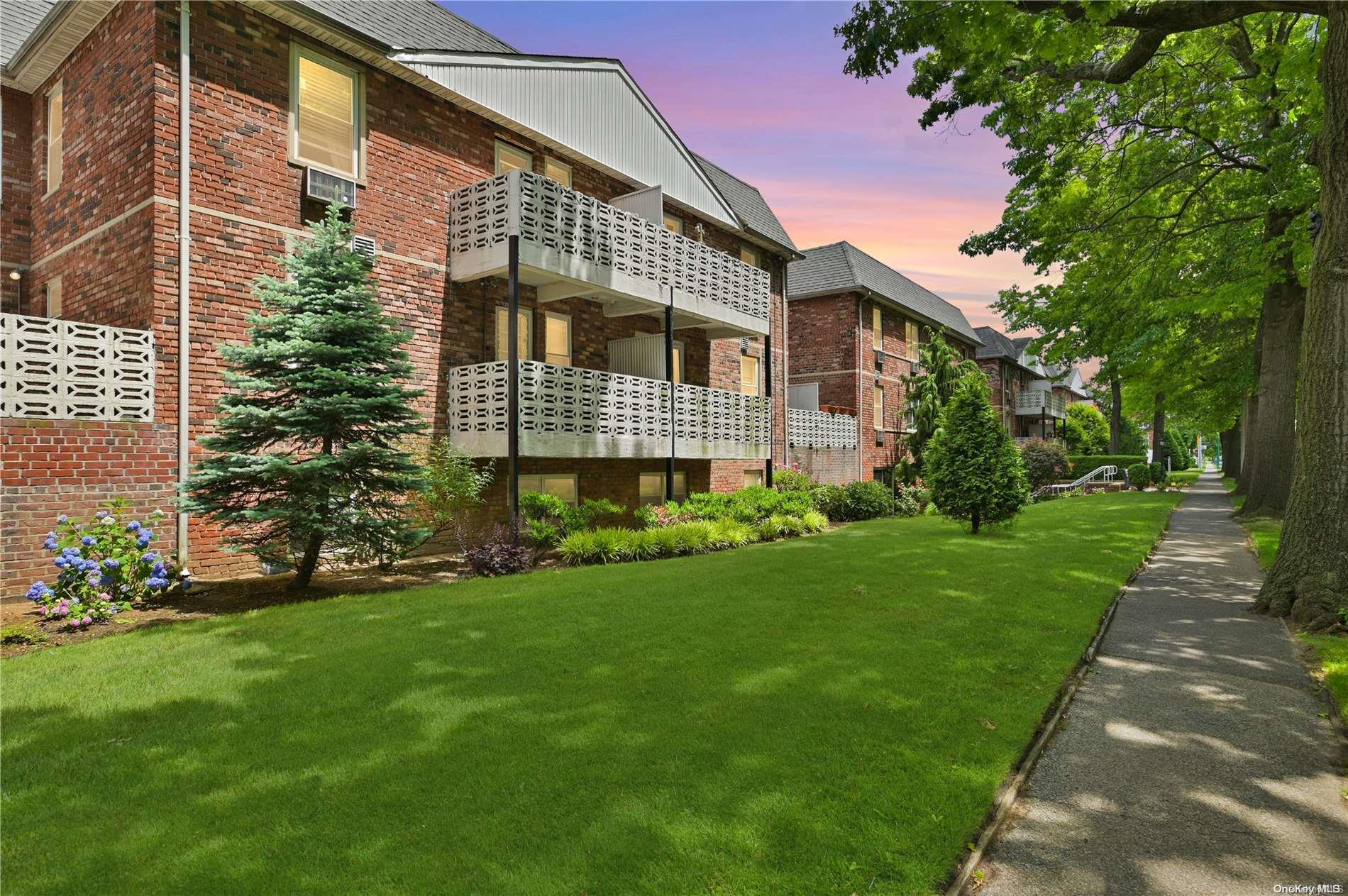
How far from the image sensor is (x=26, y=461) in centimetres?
840

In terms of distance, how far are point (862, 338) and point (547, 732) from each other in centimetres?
2676

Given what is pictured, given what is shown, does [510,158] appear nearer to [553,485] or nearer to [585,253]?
[585,253]

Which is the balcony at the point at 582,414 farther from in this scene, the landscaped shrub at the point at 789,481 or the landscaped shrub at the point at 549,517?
the landscaped shrub at the point at 789,481

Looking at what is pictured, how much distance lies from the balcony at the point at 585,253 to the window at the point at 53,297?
6818mm

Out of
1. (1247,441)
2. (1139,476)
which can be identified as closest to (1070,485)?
(1139,476)

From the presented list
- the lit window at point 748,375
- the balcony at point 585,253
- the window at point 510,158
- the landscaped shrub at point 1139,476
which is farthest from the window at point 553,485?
the landscaped shrub at point 1139,476

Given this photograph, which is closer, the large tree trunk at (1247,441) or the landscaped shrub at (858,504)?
the landscaped shrub at (858,504)

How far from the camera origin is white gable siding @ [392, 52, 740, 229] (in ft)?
45.1

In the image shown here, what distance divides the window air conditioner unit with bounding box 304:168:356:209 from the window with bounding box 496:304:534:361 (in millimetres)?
3475

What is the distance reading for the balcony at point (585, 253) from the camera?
1291 cm

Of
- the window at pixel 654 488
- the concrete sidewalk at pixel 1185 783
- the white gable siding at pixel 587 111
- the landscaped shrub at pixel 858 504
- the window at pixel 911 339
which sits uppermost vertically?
the white gable siding at pixel 587 111

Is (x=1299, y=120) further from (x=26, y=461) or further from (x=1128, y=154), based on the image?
(x=26, y=461)

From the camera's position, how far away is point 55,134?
12.8m

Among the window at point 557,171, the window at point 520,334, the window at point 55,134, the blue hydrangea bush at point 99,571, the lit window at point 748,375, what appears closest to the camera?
the blue hydrangea bush at point 99,571
